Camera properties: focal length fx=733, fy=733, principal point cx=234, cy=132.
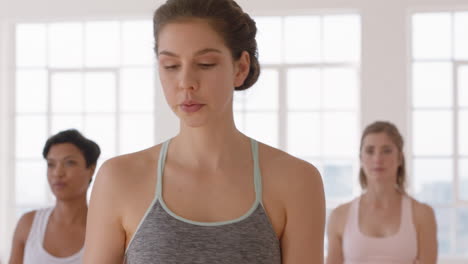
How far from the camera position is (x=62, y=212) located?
329 centimetres

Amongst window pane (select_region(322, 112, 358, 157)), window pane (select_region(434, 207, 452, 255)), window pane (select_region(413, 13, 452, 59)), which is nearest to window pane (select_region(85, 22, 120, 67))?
window pane (select_region(322, 112, 358, 157))

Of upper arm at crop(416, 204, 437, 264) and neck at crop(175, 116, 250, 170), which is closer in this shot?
neck at crop(175, 116, 250, 170)

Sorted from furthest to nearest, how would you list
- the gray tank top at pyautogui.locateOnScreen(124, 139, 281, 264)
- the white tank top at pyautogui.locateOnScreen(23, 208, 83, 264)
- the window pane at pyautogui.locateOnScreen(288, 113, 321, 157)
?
1. the window pane at pyautogui.locateOnScreen(288, 113, 321, 157)
2. the white tank top at pyautogui.locateOnScreen(23, 208, 83, 264)
3. the gray tank top at pyautogui.locateOnScreen(124, 139, 281, 264)

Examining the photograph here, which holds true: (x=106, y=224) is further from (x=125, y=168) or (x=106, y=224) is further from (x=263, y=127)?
(x=263, y=127)

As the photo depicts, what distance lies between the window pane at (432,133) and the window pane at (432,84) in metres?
0.11

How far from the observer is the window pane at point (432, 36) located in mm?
7371

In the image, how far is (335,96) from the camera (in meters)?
7.60

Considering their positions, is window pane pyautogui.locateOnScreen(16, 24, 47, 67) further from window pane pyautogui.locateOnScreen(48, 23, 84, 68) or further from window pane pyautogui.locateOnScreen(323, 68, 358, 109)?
window pane pyautogui.locateOnScreen(323, 68, 358, 109)

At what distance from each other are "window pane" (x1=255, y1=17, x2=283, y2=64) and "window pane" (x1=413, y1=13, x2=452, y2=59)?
1.39 meters

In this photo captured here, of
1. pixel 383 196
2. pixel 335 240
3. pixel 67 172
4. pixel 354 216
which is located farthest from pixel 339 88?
pixel 67 172

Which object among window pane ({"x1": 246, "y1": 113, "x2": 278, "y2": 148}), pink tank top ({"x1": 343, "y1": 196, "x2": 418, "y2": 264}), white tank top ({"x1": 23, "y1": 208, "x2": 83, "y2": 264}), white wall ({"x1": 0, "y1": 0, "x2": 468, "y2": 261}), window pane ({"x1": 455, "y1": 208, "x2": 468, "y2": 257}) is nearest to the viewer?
white tank top ({"x1": 23, "y1": 208, "x2": 83, "y2": 264})

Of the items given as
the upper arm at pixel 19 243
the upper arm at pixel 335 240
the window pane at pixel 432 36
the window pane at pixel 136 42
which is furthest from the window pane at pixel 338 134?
the upper arm at pixel 19 243

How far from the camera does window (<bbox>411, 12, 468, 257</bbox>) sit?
7391 mm

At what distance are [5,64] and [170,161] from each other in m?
7.11
